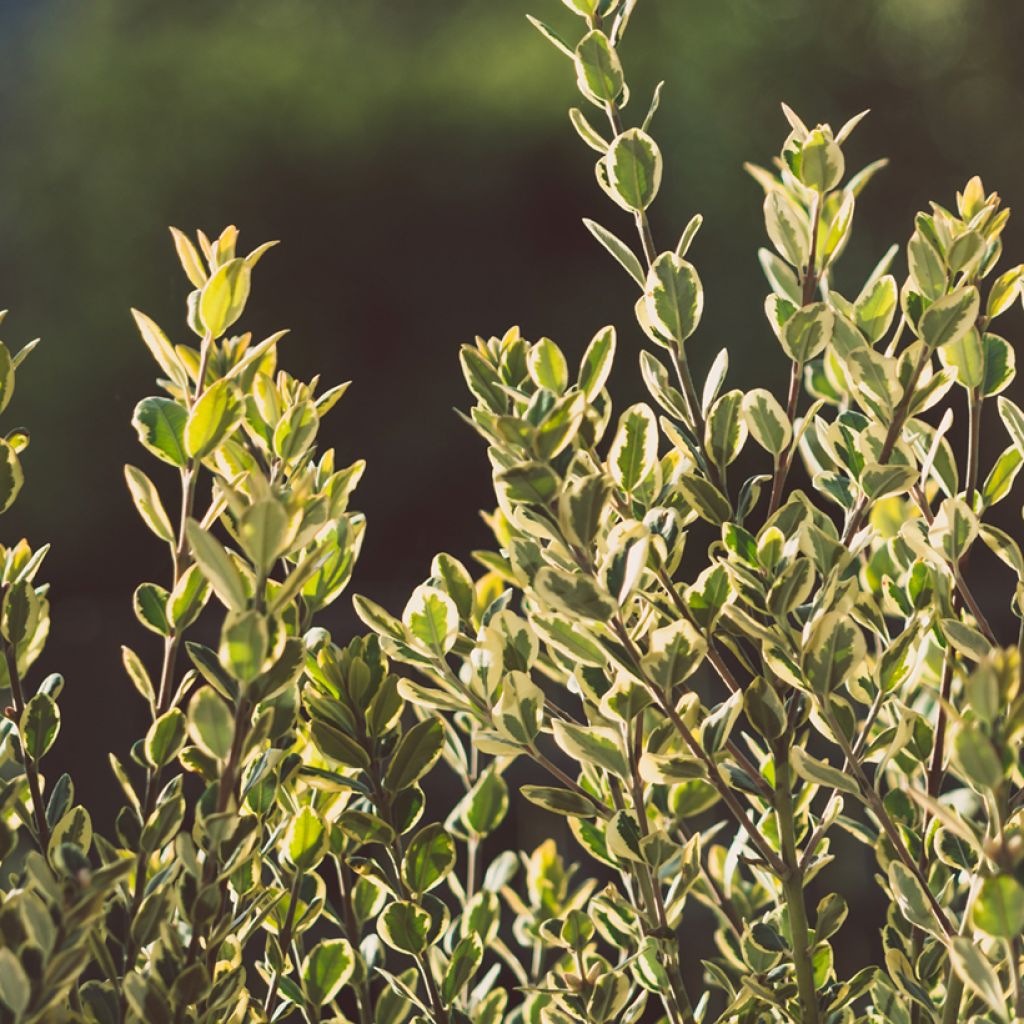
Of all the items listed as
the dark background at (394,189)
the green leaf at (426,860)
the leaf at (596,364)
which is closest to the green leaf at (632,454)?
the leaf at (596,364)

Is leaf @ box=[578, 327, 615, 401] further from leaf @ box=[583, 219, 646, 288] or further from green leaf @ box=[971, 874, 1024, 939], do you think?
green leaf @ box=[971, 874, 1024, 939]

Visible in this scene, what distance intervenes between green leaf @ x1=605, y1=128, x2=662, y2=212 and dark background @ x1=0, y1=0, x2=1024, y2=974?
13.1 ft

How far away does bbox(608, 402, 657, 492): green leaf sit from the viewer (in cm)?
38

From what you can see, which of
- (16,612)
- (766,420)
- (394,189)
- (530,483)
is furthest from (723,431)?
(394,189)

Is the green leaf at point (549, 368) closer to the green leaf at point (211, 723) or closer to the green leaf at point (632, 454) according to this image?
the green leaf at point (632, 454)

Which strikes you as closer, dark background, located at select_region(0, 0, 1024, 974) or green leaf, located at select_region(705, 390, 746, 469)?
green leaf, located at select_region(705, 390, 746, 469)

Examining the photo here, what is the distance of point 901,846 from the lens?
34cm

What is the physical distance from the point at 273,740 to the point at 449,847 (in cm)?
7

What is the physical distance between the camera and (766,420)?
0.39 m

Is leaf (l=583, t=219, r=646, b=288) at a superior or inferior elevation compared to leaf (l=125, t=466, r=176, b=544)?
superior

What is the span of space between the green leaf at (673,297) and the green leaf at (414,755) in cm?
14

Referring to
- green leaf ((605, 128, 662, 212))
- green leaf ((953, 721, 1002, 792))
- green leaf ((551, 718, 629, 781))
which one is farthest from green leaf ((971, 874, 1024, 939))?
green leaf ((605, 128, 662, 212))

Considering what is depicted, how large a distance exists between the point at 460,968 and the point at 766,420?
19cm

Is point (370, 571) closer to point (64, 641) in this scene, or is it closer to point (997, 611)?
point (64, 641)
